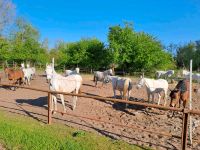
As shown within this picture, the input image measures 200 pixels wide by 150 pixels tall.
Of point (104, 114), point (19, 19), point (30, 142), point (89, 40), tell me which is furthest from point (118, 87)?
point (19, 19)

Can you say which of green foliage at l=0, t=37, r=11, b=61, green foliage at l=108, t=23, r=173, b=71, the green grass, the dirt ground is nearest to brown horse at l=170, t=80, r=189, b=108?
the dirt ground

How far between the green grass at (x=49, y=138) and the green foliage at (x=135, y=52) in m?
35.6

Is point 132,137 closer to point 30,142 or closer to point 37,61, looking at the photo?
point 30,142

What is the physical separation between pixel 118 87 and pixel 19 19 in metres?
42.5

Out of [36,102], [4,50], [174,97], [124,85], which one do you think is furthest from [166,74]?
[4,50]

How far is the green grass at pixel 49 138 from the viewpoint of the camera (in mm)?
6820

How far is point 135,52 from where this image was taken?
44.4 metres

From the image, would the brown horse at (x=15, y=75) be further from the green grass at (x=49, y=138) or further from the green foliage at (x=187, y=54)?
the green foliage at (x=187, y=54)

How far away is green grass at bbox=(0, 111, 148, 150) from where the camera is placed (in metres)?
6.82

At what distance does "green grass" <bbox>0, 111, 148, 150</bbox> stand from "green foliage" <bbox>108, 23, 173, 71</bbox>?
35.6 metres

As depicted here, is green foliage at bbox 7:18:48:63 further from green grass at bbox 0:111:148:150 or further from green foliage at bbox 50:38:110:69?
green grass at bbox 0:111:148:150

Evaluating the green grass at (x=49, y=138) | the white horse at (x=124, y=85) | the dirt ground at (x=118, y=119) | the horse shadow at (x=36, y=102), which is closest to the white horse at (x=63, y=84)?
the dirt ground at (x=118, y=119)

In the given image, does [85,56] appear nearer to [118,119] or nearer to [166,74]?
[166,74]

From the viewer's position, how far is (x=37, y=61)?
49.9m
